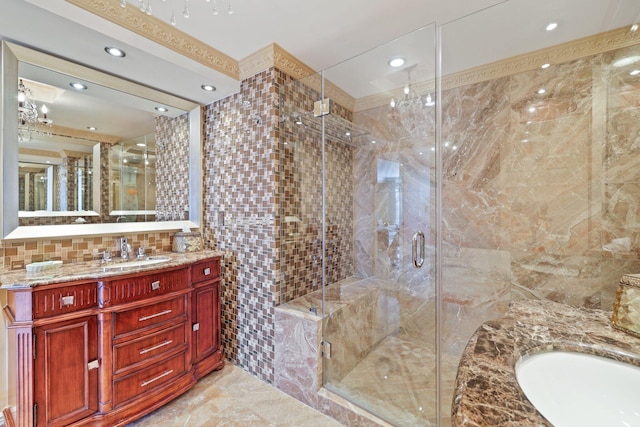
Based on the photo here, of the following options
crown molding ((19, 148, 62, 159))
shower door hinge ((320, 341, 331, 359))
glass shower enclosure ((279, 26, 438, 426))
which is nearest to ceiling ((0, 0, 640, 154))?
glass shower enclosure ((279, 26, 438, 426))

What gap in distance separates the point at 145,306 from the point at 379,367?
1841 millimetres

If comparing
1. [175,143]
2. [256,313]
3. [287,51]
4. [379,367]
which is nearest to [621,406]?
[379,367]

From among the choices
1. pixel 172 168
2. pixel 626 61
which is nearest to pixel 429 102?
pixel 626 61

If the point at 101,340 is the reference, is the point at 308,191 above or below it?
above

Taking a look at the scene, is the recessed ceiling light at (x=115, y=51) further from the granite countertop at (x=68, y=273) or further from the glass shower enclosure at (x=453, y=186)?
the granite countertop at (x=68, y=273)

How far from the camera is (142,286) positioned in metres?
Result: 1.69

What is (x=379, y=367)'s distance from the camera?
2182 millimetres

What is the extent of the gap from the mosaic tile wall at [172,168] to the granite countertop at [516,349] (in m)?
2.58

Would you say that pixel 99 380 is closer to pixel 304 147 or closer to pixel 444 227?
pixel 304 147

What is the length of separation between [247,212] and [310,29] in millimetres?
1462

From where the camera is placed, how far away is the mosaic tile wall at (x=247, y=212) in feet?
6.86

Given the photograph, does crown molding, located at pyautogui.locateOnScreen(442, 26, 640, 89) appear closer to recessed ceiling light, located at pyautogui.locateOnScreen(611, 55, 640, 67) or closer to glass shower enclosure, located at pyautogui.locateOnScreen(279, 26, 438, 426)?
recessed ceiling light, located at pyautogui.locateOnScreen(611, 55, 640, 67)

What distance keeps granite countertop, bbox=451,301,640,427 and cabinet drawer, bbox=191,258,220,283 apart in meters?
1.87

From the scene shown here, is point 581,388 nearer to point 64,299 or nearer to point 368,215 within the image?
point 368,215
